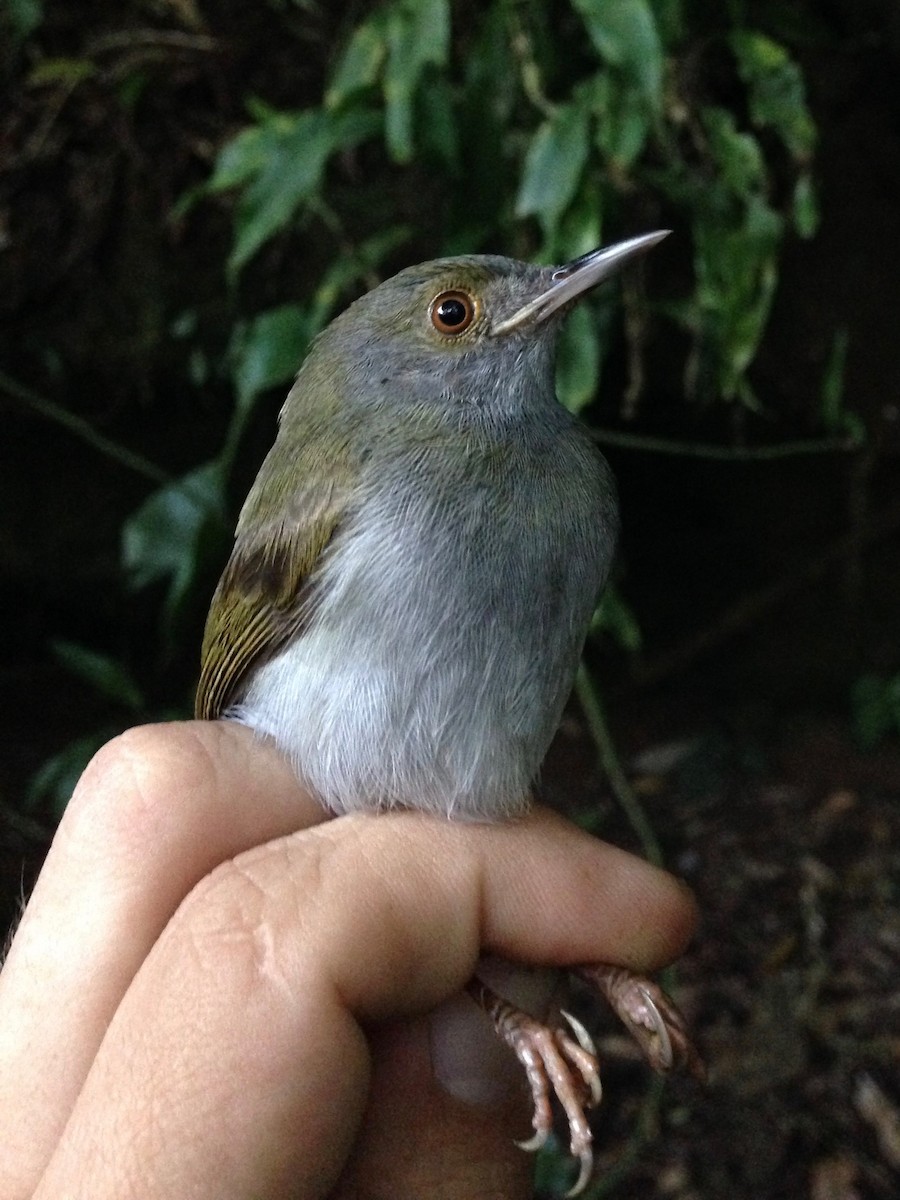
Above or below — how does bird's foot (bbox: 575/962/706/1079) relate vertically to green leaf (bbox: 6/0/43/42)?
below

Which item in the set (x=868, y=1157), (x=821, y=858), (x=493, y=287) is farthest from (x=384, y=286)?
(x=821, y=858)

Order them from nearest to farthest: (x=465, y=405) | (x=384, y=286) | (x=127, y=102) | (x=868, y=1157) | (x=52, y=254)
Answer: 1. (x=465, y=405)
2. (x=384, y=286)
3. (x=868, y=1157)
4. (x=127, y=102)
5. (x=52, y=254)

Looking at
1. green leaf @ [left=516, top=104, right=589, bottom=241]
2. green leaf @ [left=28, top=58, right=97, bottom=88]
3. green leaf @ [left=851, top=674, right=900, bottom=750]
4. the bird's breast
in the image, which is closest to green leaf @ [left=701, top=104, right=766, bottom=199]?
green leaf @ [left=516, top=104, right=589, bottom=241]

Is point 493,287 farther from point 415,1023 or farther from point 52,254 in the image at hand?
point 52,254

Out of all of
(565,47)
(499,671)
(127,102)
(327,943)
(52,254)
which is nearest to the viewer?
(327,943)

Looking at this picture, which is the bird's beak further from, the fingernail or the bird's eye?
the fingernail
